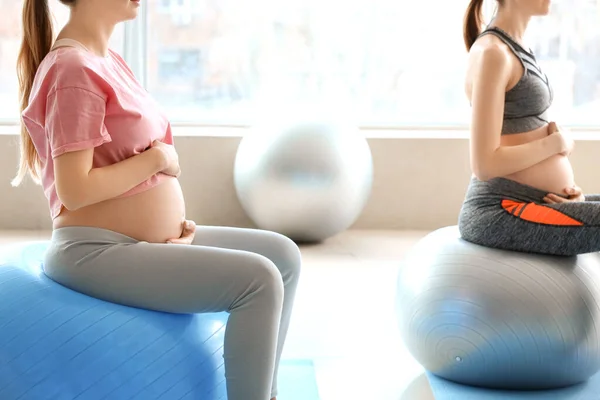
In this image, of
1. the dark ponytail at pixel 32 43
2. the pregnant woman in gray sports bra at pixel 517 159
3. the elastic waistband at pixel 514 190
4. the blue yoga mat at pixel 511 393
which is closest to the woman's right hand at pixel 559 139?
the pregnant woman in gray sports bra at pixel 517 159

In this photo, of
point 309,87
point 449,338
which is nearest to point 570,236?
point 449,338

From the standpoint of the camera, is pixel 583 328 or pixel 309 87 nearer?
pixel 583 328

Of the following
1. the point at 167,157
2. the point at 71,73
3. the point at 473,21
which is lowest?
the point at 167,157

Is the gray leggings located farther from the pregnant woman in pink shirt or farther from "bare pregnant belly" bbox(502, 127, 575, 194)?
the pregnant woman in pink shirt

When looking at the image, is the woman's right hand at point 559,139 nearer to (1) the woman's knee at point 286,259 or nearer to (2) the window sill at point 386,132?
(1) the woman's knee at point 286,259

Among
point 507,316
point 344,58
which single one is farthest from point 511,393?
point 344,58

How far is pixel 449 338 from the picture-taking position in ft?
7.09

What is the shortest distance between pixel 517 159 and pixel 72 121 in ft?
3.72

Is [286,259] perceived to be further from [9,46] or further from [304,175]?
[9,46]

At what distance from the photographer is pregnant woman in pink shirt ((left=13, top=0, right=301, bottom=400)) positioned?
1.57 metres

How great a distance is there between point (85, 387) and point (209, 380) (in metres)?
0.24

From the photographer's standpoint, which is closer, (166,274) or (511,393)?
(166,274)

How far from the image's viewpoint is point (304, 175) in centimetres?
399

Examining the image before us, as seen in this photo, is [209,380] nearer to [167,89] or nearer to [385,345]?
[385,345]
